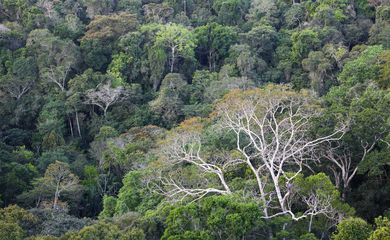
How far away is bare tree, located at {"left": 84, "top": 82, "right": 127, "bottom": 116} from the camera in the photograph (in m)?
26.0

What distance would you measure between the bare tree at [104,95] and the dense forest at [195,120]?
7 cm

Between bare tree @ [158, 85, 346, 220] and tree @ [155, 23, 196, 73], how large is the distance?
30.2 feet

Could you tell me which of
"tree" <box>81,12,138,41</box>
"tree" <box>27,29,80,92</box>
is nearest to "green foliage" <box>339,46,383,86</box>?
"tree" <box>81,12,138,41</box>

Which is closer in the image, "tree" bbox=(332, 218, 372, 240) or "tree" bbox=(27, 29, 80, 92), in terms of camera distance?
"tree" bbox=(332, 218, 372, 240)

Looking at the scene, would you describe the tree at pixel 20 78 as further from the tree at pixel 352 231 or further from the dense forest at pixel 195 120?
the tree at pixel 352 231

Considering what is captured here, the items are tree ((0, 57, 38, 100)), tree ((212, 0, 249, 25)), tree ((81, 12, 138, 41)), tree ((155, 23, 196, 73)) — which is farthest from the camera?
tree ((212, 0, 249, 25))

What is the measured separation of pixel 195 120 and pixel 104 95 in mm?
6334

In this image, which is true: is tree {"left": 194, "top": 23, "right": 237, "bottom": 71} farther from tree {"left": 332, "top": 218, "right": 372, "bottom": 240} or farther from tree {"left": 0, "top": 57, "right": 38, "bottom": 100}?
tree {"left": 332, "top": 218, "right": 372, "bottom": 240}

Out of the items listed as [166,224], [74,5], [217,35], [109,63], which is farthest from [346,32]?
[166,224]

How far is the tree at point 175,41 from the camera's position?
29.0 meters

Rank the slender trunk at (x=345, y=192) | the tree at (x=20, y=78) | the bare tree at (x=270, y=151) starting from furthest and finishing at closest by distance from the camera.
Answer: the tree at (x=20, y=78), the slender trunk at (x=345, y=192), the bare tree at (x=270, y=151)

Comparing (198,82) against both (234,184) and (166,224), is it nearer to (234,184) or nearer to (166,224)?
(234,184)

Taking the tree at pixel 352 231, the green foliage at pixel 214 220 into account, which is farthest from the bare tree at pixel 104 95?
the tree at pixel 352 231

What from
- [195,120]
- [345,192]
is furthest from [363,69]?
[345,192]
